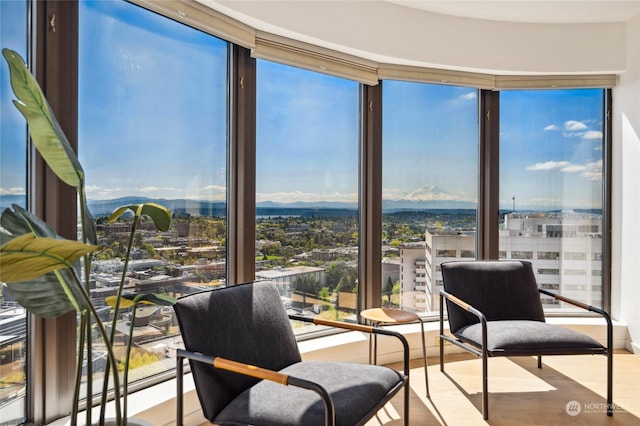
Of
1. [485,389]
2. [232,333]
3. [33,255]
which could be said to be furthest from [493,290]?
[33,255]

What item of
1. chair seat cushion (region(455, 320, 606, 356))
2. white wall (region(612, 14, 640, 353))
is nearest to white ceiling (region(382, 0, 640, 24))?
white wall (region(612, 14, 640, 353))

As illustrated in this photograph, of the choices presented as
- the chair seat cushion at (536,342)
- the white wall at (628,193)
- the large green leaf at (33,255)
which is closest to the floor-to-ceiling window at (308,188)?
the chair seat cushion at (536,342)

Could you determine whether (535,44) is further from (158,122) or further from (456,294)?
(158,122)

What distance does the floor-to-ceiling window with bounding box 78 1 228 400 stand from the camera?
7.06ft

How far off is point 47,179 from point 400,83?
2756mm

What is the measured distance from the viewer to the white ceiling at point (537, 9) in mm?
3383

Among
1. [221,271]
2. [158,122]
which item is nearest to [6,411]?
[221,271]

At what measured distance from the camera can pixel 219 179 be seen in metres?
2.80

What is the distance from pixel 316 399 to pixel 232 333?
49 centimetres

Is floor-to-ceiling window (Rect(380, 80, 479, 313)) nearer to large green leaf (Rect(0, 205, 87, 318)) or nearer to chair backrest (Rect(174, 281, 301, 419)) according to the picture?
chair backrest (Rect(174, 281, 301, 419))

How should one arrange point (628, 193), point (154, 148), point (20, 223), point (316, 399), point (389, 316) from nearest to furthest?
1. point (20, 223)
2. point (316, 399)
3. point (154, 148)
4. point (389, 316)
5. point (628, 193)

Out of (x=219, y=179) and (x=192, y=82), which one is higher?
(x=192, y=82)

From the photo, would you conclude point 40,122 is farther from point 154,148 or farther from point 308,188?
point 308,188

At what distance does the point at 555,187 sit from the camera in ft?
13.1
